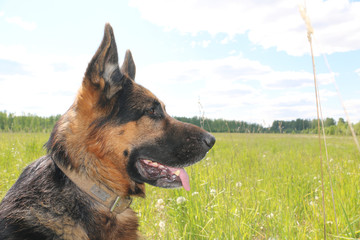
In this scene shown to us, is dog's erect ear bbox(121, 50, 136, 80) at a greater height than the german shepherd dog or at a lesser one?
greater

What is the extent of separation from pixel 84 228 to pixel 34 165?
2.65ft

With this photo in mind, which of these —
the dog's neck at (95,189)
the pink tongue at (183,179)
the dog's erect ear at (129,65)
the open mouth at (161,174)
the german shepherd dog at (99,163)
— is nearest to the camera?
the german shepherd dog at (99,163)

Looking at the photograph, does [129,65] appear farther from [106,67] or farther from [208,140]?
[208,140]

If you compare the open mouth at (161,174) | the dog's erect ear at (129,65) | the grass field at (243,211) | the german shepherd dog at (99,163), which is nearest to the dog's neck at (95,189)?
the german shepherd dog at (99,163)

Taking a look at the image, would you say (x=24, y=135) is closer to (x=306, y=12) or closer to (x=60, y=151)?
(x=60, y=151)

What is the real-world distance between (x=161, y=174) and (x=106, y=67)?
4.10 feet

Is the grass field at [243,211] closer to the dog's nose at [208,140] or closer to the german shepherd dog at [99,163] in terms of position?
the dog's nose at [208,140]

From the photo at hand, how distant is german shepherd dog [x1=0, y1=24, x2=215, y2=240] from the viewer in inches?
94.1

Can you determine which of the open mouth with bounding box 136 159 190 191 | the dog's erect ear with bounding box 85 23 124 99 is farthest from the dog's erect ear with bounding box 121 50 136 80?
the open mouth with bounding box 136 159 190 191

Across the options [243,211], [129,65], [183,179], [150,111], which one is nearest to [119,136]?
[150,111]

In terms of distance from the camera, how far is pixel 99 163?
8.66 feet

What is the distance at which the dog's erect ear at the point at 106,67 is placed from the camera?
251 cm

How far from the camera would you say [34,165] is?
8.95 feet

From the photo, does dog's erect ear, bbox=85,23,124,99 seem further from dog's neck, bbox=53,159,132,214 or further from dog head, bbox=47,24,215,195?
dog's neck, bbox=53,159,132,214
